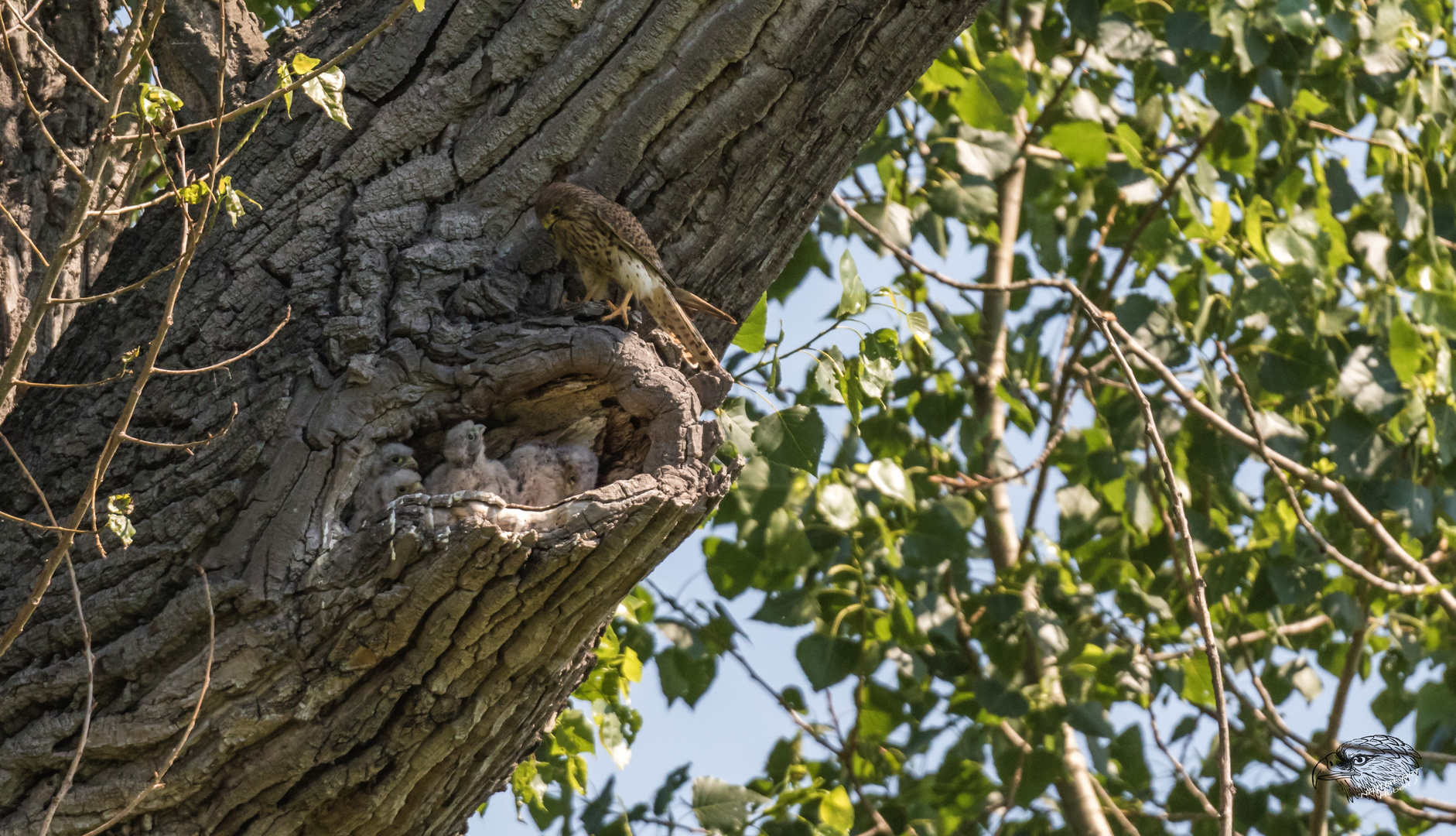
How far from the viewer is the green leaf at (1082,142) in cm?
391

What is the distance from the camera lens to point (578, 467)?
1.82 m

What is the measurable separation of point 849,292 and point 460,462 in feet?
3.60

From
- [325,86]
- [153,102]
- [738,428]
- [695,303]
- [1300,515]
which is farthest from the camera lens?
[1300,515]

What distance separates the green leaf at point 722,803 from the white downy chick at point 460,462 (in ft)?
6.19

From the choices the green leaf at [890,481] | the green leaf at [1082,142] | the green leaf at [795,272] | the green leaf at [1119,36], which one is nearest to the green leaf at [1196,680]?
the green leaf at [890,481]

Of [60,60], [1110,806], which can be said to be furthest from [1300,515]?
[60,60]

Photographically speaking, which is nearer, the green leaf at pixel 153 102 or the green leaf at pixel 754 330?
the green leaf at pixel 153 102

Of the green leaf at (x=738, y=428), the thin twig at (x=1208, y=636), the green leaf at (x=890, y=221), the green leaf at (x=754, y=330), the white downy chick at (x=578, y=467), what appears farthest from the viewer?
the green leaf at (x=890, y=221)

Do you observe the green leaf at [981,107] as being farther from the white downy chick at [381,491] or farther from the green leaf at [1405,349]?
the white downy chick at [381,491]

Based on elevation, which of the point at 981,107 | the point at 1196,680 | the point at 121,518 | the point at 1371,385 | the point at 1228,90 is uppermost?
the point at 1228,90

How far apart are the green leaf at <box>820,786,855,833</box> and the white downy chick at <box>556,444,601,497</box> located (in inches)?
73.1

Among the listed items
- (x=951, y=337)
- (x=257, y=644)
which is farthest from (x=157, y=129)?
(x=951, y=337)

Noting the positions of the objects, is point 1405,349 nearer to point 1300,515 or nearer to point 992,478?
point 1300,515

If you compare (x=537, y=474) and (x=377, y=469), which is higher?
(x=537, y=474)
